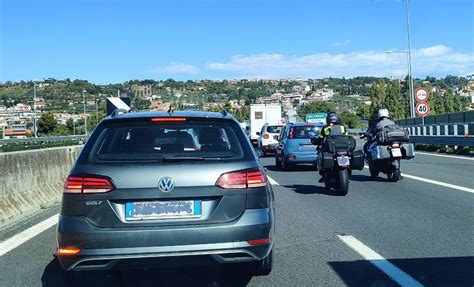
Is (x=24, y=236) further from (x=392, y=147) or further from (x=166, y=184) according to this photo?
(x=392, y=147)

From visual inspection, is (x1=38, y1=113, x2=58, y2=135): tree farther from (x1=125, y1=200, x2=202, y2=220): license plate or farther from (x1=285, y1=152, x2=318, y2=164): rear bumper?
(x1=125, y1=200, x2=202, y2=220): license plate

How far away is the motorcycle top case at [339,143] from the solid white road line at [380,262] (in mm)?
4147

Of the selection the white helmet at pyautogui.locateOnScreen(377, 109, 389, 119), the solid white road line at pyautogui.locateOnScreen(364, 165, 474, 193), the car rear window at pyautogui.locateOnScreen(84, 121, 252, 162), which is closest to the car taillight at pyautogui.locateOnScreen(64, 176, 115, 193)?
the car rear window at pyautogui.locateOnScreen(84, 121, 252, 162)

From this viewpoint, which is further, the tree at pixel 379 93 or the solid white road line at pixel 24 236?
the tree at pixel 379 93

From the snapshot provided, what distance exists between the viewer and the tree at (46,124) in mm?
48844

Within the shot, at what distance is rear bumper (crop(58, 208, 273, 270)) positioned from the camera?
4391mm

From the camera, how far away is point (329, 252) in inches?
247

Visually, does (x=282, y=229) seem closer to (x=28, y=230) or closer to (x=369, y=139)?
(x=28, y=230)

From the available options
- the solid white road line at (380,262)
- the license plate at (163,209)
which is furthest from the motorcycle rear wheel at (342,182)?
the license plate at (163,209)

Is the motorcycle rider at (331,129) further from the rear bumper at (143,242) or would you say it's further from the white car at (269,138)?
the white car at (269,138)

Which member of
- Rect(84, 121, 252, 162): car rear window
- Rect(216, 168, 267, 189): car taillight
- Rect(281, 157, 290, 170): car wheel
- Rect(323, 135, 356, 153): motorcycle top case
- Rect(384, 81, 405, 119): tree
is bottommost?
Rect(281, 157, 290, 170): car wheel

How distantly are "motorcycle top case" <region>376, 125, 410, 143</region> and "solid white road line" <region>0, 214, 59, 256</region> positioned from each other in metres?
7.51

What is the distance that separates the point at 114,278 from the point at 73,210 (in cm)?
120

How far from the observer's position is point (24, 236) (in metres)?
7.49
